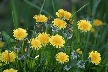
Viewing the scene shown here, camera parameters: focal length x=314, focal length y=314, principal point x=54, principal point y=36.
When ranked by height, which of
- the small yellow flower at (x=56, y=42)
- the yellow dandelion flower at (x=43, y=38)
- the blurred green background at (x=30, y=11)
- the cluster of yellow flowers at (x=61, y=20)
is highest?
the blurred green background at (x=30, y=11)

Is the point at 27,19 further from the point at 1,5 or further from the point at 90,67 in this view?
the point at 90,67

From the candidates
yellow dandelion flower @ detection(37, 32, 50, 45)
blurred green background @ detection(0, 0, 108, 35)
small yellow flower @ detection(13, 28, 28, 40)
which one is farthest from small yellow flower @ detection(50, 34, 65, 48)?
blurred green background @ detection(0, 0, 108, 35)

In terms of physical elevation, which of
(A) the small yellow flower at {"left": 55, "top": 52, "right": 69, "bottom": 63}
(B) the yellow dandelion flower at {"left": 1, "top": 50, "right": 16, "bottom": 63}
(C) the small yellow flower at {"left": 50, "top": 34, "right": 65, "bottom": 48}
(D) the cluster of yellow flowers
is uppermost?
(D) the cluster of yellow flowers

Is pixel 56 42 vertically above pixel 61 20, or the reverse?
pixel 61 20

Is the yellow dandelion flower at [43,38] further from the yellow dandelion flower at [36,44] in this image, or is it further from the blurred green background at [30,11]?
the blurred green background at [30,11]

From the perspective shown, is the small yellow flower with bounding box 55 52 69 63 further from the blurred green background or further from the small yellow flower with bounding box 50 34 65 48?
the blurred green background

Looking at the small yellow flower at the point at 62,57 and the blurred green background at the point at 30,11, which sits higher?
the blurred green background at the point at 30,11

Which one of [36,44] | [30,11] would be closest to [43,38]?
[36,44]

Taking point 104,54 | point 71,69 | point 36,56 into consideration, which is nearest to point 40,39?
point 36,56

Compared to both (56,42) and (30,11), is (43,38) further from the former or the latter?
(30,11)

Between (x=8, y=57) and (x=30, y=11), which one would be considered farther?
(x=30, y=11)

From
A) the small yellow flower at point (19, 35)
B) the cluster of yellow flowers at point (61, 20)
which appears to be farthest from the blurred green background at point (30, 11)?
the small yellow flower at point (19, 35)

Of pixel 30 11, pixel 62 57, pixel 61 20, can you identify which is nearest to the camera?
pixel 62 57

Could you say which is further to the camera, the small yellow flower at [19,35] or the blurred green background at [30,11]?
the blurred green background at [30,11]
